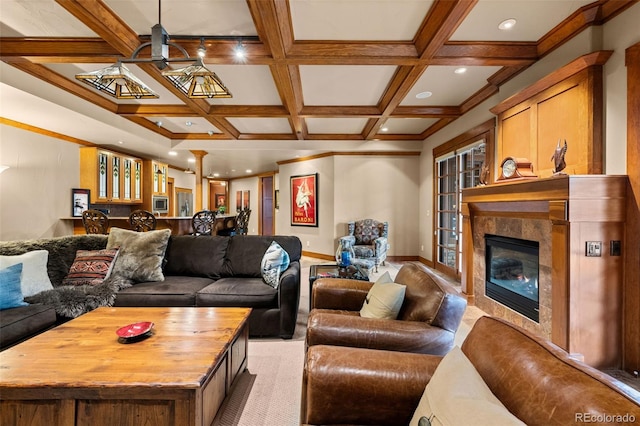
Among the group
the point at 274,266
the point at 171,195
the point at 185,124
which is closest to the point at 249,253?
the point at 274,266

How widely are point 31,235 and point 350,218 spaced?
5730 mm

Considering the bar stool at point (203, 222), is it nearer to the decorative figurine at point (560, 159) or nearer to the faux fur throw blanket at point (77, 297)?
the faux fur throw blanket at point (77, 297)

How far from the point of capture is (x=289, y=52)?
266 cm

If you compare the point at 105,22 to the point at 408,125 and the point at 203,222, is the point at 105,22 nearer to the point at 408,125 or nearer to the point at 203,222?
the point at 203,222

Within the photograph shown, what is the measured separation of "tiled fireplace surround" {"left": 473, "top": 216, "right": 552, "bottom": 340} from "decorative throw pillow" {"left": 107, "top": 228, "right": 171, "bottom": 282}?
12.2ft

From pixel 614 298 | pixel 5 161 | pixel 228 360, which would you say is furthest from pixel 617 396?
pixel 5 161

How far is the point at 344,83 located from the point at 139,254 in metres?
3.15

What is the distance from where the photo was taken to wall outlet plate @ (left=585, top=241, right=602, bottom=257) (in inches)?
82.0

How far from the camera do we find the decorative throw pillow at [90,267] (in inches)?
107

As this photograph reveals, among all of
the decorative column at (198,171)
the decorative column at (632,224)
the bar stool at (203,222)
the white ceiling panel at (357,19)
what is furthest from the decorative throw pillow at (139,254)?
the decorative column at (632,224)

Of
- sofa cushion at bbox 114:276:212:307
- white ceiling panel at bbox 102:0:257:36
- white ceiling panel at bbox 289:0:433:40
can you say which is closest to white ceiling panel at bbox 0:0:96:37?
white ceiling panel at bbox 102:0:257:36

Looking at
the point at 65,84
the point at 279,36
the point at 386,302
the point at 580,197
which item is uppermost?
the point at 65,84

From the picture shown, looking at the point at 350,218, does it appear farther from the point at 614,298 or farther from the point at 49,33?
the point at 49,33

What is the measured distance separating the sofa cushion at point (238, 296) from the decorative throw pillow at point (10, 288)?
52.4 inches
